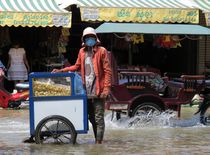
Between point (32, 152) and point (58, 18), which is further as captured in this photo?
point (58, 18)

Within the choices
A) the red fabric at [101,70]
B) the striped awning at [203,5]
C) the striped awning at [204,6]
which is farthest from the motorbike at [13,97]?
the red fabric at [101,70]

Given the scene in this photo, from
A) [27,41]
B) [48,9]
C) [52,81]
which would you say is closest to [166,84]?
[52,81]

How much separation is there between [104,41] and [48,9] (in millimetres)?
2561

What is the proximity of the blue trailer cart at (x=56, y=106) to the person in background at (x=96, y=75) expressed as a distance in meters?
0.21

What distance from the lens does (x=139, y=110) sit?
1130 centimetres

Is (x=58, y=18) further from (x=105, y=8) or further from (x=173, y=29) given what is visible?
(x=173, y=29)

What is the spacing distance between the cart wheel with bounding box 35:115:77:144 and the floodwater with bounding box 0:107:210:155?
5.3 inches

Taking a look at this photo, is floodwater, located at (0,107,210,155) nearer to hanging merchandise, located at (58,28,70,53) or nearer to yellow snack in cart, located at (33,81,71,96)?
yellow snack in cart, located at (33,81,71,96)

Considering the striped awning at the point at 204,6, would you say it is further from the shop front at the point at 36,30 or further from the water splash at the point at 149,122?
the water splash at the point at 149,122

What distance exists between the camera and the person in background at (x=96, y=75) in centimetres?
886

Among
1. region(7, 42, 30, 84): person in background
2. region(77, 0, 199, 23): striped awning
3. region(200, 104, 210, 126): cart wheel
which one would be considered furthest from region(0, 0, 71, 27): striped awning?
region(200, 104, 210, 126): cart wheel

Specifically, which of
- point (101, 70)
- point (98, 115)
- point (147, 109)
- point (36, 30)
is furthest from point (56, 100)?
point (36, 30)

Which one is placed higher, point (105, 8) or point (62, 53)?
point (105, 8)

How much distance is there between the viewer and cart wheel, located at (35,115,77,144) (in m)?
8.70
